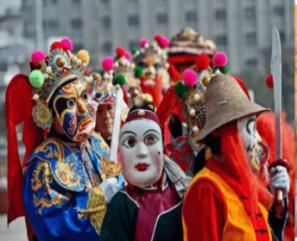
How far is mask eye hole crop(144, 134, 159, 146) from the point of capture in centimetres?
497

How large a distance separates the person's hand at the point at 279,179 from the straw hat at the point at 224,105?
280 mm

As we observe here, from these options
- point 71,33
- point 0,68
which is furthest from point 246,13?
point 0,68

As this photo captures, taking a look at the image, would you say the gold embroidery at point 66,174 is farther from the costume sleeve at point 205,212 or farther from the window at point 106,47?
the window at point 106,47

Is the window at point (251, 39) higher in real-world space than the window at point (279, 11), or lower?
lower

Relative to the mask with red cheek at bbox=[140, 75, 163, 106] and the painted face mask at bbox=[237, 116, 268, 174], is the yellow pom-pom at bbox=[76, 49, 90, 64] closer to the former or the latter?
the painted face mask at bbox=[237, 116, 268, 174]

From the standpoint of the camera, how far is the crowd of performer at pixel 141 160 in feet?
14.9

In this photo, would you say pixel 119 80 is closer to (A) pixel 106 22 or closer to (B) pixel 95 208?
(B) pixel 95 208

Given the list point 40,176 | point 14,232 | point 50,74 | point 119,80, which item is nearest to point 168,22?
point 14,232

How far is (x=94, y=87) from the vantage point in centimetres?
657

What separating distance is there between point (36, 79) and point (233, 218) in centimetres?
176

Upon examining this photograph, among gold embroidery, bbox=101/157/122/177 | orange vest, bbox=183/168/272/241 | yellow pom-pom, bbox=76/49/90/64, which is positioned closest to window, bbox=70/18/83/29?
yellow pom-pom, bbox=76/49/90/64

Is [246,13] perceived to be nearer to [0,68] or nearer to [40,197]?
[0,68]

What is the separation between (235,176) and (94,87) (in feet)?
7.10

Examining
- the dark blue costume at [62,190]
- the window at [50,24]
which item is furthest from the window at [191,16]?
the dark blue costume at [62,190]
